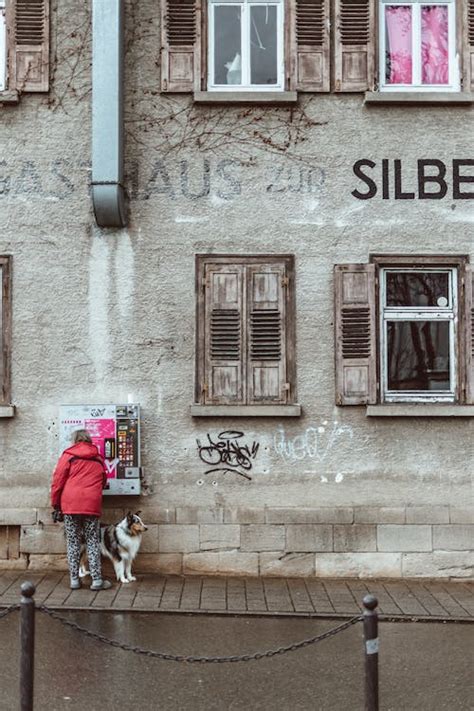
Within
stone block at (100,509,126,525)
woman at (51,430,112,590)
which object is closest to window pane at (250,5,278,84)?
woman at (51,430,112,590)

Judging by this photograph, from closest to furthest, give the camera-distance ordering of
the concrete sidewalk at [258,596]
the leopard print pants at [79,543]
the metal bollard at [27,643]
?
1. the metal bollard at [27,643]
2. the concrete sidewalk at [258,596]
3. the leopard print pants at [79,543]

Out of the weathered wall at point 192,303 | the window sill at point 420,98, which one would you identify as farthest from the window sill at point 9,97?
the window sill at point 420,98

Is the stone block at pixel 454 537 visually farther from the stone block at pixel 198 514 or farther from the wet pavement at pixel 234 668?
the stone block at pixel 198 514

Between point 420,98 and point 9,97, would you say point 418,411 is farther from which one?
point 9,97

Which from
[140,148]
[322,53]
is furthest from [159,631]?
[322,53]

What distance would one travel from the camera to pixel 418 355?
35.2ft

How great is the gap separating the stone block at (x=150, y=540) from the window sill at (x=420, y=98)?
525 cm

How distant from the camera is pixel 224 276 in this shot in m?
10.6

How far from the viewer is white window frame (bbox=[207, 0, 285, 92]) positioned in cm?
1085

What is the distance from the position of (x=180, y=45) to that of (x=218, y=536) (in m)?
5.45

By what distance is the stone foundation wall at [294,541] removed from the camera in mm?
10438

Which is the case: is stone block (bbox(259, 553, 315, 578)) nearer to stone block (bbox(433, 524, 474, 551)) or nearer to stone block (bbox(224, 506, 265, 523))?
stone block (bbox(224, 506, 265, 523))

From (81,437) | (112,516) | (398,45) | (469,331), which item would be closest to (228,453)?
(112,516)

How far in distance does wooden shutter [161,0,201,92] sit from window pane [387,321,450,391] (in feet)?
11.6
